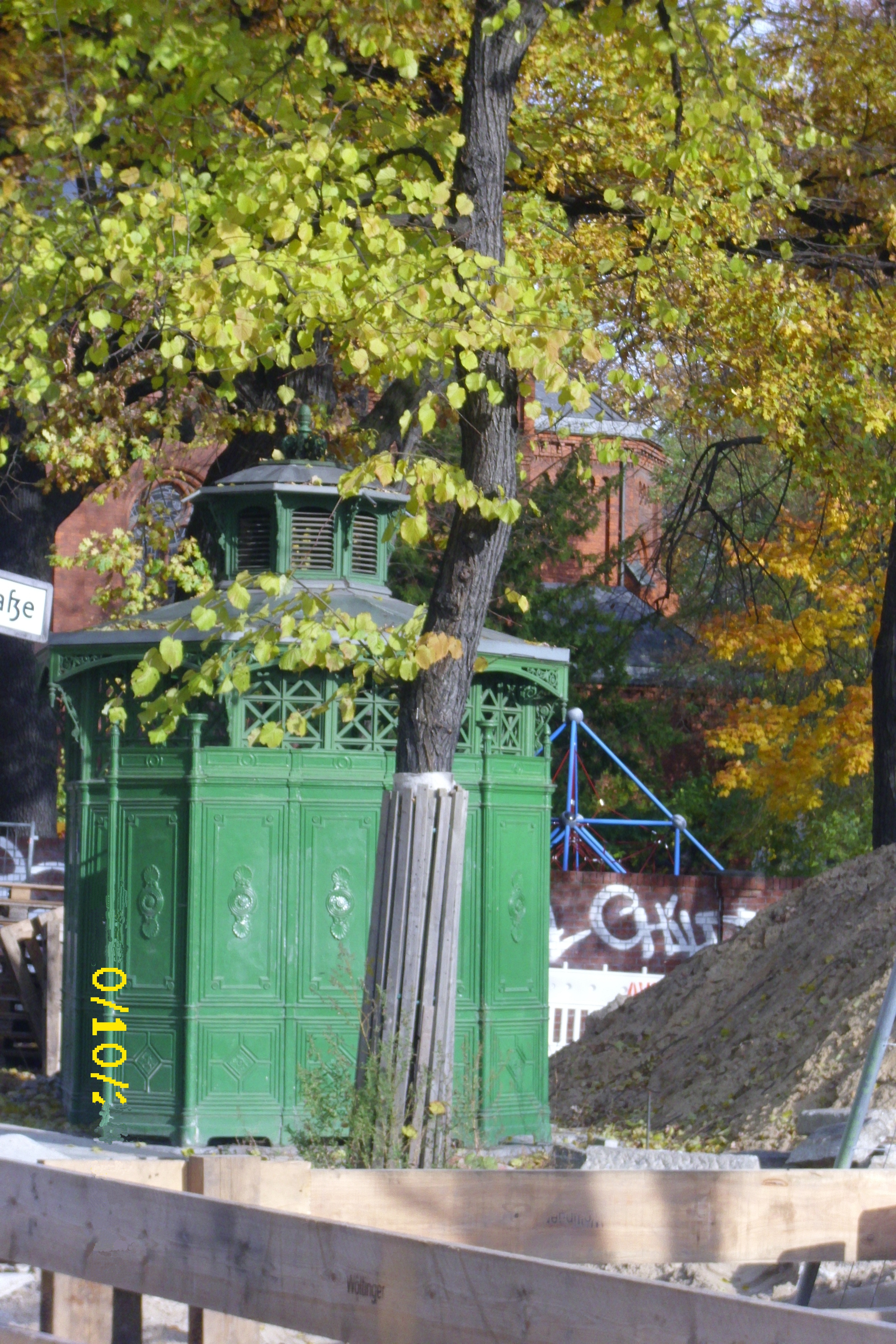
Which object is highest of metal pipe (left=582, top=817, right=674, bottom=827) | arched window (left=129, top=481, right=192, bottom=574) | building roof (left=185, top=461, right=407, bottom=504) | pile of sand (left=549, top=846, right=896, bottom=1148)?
arched window (left=129, top=481, right=192, bottom=574)

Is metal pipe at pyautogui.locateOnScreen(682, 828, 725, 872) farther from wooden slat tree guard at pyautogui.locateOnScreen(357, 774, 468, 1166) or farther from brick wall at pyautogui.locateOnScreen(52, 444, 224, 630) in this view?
wooden slat tree guard at pyautogui.locateOnScreen(357, 774, 468, 1166)

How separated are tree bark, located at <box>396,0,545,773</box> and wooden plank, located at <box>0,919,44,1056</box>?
6.71 metres

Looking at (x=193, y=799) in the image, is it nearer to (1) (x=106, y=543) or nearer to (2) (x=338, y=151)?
(2) (x=338, y=151)

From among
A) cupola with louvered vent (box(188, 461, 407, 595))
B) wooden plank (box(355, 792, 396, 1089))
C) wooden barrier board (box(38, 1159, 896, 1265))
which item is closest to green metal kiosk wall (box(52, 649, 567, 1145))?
cupola with louvered vent (box(188, 461, 407, 595))

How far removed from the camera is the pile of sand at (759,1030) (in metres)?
10.7

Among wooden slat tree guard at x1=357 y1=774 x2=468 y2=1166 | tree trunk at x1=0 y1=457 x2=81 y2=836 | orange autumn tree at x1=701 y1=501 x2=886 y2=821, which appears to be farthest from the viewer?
tree trunk at x1=0 y1=457 x2=81 y2=836

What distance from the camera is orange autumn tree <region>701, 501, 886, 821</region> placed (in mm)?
22656

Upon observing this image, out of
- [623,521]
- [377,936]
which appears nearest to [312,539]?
[377,936]

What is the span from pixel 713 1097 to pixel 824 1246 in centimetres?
715

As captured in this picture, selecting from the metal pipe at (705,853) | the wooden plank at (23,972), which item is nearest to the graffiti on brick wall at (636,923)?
the metal pipe at (705,853)

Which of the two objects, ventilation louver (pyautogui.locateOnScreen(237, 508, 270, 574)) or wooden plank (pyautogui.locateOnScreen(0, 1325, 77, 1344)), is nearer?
wooden plank (pyautogui.locateOnScreen(0, 1325, 77, 1344))

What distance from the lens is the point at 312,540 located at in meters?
10.7

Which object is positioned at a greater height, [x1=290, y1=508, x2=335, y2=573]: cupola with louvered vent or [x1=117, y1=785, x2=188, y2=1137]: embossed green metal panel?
[x1=290, y1=508, x2=335, y2=573]: cupola with louvered vent

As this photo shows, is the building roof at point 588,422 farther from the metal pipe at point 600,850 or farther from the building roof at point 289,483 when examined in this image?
the metal pipe at point 600,850
